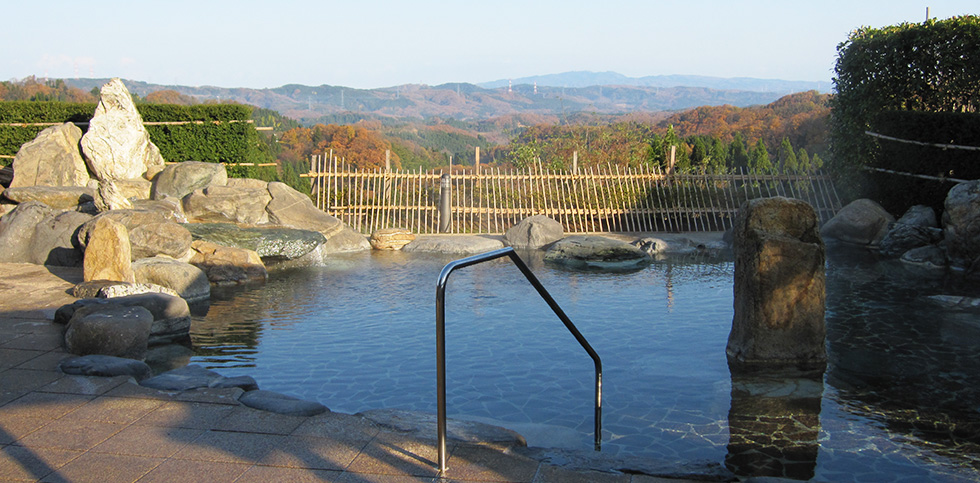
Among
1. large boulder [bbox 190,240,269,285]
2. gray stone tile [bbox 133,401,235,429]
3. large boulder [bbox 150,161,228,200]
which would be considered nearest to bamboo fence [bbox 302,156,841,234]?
large boulder [bbox 150,161,228,200]

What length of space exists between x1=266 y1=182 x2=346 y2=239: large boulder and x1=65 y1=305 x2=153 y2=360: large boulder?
23.7 ft

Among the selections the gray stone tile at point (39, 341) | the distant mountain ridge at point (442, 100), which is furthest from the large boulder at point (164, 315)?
the distant mountain ridge at point (442, 100)

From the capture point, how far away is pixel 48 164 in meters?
14.1

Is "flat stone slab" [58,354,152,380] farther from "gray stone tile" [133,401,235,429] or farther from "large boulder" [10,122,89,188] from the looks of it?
"large boulder" [10,122,89,188]

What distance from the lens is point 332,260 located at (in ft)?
40.5

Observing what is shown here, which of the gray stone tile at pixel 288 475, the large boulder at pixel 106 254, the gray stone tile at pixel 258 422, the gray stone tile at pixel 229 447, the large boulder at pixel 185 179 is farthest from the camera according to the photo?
the large boulder at pixel 185 179

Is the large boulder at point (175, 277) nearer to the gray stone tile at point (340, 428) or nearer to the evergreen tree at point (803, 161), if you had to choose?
the gray stone tile at point (340, 428)

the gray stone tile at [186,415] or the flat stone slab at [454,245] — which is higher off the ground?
the gray stone tile at [186,415]

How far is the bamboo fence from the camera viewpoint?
50.9ft

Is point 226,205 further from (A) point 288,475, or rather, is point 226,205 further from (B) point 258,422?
(A) point 288,475

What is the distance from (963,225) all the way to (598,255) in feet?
17.7

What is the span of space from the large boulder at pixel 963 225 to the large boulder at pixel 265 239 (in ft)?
32.9

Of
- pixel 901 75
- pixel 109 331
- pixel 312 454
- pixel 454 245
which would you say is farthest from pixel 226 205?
pixel 901 75

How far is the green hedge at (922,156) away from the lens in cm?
1207
